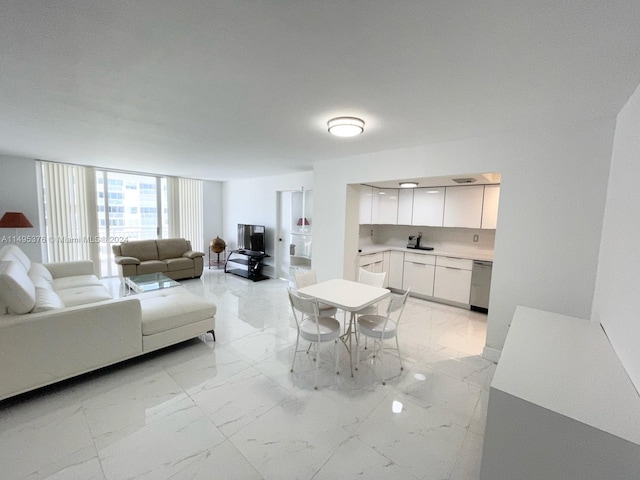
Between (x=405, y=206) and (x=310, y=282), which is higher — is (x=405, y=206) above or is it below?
above

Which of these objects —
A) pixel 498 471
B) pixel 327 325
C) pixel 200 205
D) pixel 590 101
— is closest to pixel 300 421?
pixel 327 325

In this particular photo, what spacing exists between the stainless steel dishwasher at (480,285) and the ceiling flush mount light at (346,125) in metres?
3.13

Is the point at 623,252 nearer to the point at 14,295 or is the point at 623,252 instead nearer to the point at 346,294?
the point at 346,294

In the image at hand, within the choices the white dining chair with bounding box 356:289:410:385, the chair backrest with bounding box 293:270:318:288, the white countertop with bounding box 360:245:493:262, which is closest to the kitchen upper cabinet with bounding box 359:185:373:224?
the white countertop with bounding box 360:245:493:262

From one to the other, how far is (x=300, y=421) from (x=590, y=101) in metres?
3.19

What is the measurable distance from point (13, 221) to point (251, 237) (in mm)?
3920

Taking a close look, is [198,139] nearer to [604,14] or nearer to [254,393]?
[254,393]

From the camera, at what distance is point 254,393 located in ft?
7.36

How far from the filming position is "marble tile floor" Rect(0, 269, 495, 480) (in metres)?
1.60

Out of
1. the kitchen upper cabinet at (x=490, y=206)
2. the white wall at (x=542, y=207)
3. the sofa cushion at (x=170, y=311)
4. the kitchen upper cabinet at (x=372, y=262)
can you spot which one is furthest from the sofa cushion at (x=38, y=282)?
the kitchen upper cabinet at (x=490, y=206)

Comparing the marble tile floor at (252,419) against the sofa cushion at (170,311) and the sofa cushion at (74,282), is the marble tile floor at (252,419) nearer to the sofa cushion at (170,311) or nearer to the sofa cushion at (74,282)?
the sofa cushion at (170,311)

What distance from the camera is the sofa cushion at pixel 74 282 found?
3739 millimetres

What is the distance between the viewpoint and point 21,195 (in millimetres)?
4762

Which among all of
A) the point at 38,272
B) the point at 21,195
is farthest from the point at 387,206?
the point at 21,195
